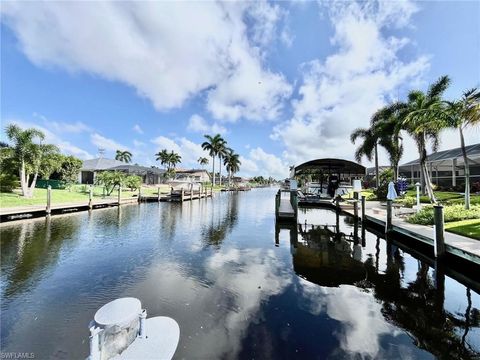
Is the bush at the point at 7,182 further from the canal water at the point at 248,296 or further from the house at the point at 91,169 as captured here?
the house at the point at 91,169

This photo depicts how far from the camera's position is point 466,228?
9422 mm

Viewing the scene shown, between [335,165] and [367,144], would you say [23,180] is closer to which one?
[335,165]

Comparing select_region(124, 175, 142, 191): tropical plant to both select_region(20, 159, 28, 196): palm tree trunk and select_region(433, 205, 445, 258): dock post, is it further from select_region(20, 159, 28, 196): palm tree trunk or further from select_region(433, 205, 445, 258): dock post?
select_region(433, 205, 445, 258): dock post

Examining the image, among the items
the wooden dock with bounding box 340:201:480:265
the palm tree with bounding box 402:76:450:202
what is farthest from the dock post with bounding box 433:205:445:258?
the palm tree with bounding box 402:76:450:202

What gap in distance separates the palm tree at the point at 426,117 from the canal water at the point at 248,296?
29.0 ft

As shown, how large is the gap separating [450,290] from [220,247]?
749cm

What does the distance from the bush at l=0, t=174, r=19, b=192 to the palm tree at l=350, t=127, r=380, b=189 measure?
37735 mm

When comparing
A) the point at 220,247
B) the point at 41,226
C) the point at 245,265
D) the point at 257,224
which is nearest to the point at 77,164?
the point at 41,226

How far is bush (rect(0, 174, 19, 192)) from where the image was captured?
23.0 meters

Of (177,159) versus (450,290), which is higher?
(177,159)

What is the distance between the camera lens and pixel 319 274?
755 centimetres

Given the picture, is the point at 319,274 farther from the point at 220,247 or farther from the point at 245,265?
the point at 220,247

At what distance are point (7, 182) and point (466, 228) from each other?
33417 mm

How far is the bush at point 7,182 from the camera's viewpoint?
75.5 feet
